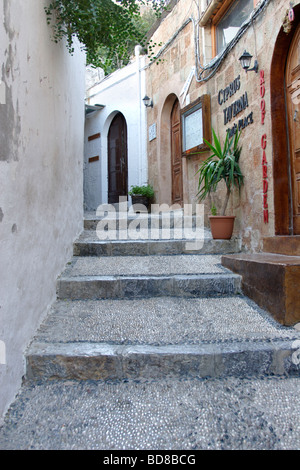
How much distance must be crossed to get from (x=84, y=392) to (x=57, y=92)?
206 centimetres

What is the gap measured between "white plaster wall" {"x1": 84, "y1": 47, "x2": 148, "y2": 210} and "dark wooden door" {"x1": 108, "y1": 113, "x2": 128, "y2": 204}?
0.11m

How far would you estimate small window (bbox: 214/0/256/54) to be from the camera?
12.3 ft

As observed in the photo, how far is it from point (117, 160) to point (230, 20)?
4030mm

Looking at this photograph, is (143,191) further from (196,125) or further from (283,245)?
(283,245)

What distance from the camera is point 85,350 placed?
1.49 meters

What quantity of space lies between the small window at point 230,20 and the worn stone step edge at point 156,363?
153 inches

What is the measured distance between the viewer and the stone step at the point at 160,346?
146 centimetres

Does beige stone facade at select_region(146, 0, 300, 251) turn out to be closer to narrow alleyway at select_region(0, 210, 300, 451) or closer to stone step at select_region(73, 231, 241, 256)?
stone step at select_region(73, 231, 241, 256)

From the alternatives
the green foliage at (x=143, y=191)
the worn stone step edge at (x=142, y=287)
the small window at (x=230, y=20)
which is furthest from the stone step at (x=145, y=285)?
the green foliage at (x=143, y=191)

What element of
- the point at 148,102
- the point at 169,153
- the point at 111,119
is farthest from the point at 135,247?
the point at 111,119

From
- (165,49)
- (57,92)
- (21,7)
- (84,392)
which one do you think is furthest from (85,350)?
(165,49)

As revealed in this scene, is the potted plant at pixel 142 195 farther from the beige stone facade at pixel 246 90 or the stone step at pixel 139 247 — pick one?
Answer: the stone step at pixel 139 247

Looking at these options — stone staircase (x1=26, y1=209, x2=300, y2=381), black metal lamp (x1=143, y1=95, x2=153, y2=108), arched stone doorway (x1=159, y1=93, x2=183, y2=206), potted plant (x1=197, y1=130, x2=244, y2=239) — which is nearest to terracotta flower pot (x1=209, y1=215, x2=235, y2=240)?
potted plant (x1=197, y1=130, x2=244, y2=239)
